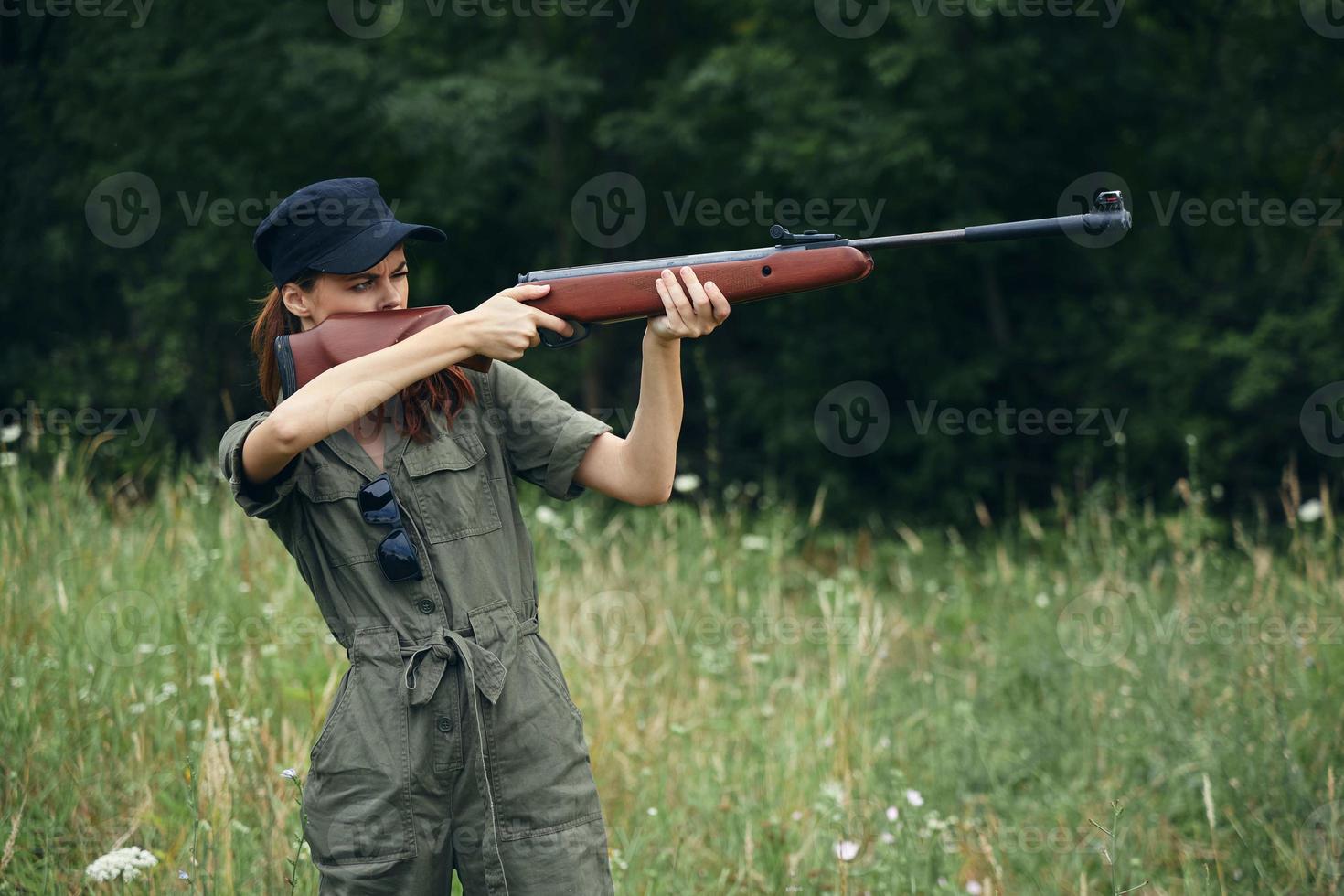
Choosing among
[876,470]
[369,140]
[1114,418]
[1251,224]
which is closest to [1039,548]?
[1114,418]

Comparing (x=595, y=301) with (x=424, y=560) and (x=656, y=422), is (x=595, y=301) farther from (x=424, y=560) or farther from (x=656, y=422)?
(x=424, y=560)

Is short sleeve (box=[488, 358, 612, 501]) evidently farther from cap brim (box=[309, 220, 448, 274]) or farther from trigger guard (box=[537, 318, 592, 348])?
cap brim (box=[309, 220, 448, 274])

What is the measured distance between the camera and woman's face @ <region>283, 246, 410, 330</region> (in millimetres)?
2289

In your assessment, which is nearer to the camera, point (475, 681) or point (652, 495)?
point (475, 681)

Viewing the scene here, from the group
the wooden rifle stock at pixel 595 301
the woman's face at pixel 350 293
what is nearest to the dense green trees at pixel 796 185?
the woman's face at pixel 350 293

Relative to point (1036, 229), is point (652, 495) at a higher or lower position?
lower

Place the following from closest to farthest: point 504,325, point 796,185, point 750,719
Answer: point 504,325 → point 750,719 → point 796,185

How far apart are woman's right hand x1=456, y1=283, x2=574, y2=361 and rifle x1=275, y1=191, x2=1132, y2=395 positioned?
4 cm

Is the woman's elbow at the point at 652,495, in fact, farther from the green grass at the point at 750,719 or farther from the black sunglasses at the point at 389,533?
the green grass at the point at 750,719

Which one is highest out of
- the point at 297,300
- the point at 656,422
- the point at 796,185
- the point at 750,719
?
the point at 796,185

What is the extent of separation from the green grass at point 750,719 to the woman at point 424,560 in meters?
0.68

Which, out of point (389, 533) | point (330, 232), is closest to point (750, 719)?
point (389, 533)

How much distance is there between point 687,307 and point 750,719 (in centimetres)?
244

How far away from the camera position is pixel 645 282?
2.34m
